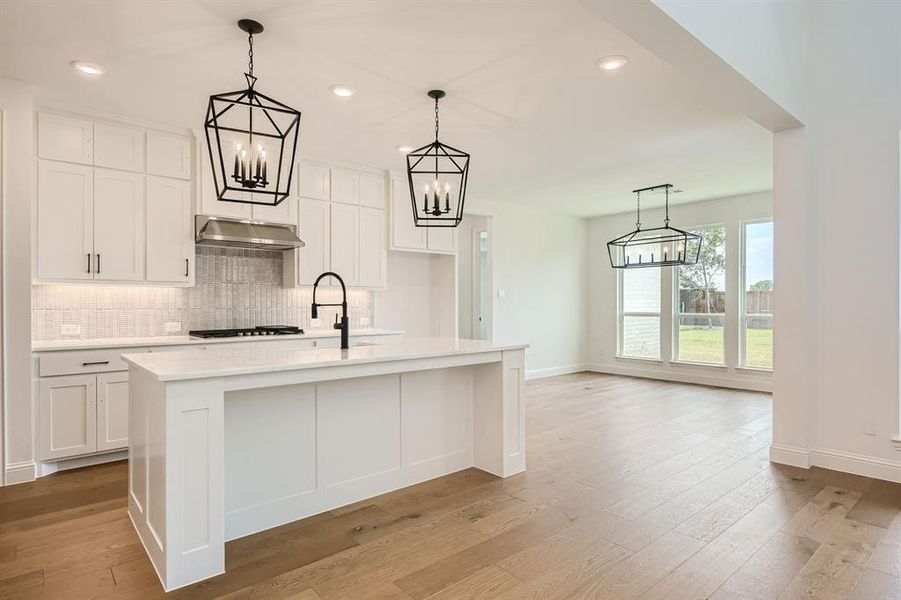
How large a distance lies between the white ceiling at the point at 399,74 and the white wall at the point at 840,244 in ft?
2.01

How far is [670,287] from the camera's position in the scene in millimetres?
7902

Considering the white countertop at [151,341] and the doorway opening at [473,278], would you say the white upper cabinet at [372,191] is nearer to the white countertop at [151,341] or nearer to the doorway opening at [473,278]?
the white countertop at [151,341]

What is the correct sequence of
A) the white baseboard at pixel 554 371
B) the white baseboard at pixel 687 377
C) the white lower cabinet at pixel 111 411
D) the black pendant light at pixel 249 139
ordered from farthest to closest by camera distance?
1. the white baseboard at pixel 554 371
2. the white baseboard at pixel 687 377
3. the white lower cabinet at pixel 111 411
4. the black pendant light at pixel 249 139

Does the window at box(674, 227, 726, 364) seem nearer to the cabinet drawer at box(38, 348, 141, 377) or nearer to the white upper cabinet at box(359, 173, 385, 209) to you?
the white upper cabinet at box(359, 173, 385, 209)

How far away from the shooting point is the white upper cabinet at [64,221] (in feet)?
12.2

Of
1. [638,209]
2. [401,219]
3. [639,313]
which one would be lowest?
[639,313]

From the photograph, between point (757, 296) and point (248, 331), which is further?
point (757, 296)

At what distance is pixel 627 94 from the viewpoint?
360 cm

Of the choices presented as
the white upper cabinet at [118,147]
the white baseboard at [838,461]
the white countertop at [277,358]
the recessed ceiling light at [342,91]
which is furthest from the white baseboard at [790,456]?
the white upper cabinet at [118,147]

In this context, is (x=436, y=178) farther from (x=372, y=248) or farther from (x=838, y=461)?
(x=838, y=461)

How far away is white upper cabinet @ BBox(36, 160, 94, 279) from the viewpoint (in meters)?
3.71

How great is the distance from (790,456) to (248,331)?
180 inches

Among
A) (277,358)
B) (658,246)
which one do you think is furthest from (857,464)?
(658,246)

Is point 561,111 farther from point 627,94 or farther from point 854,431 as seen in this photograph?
point 854,431
